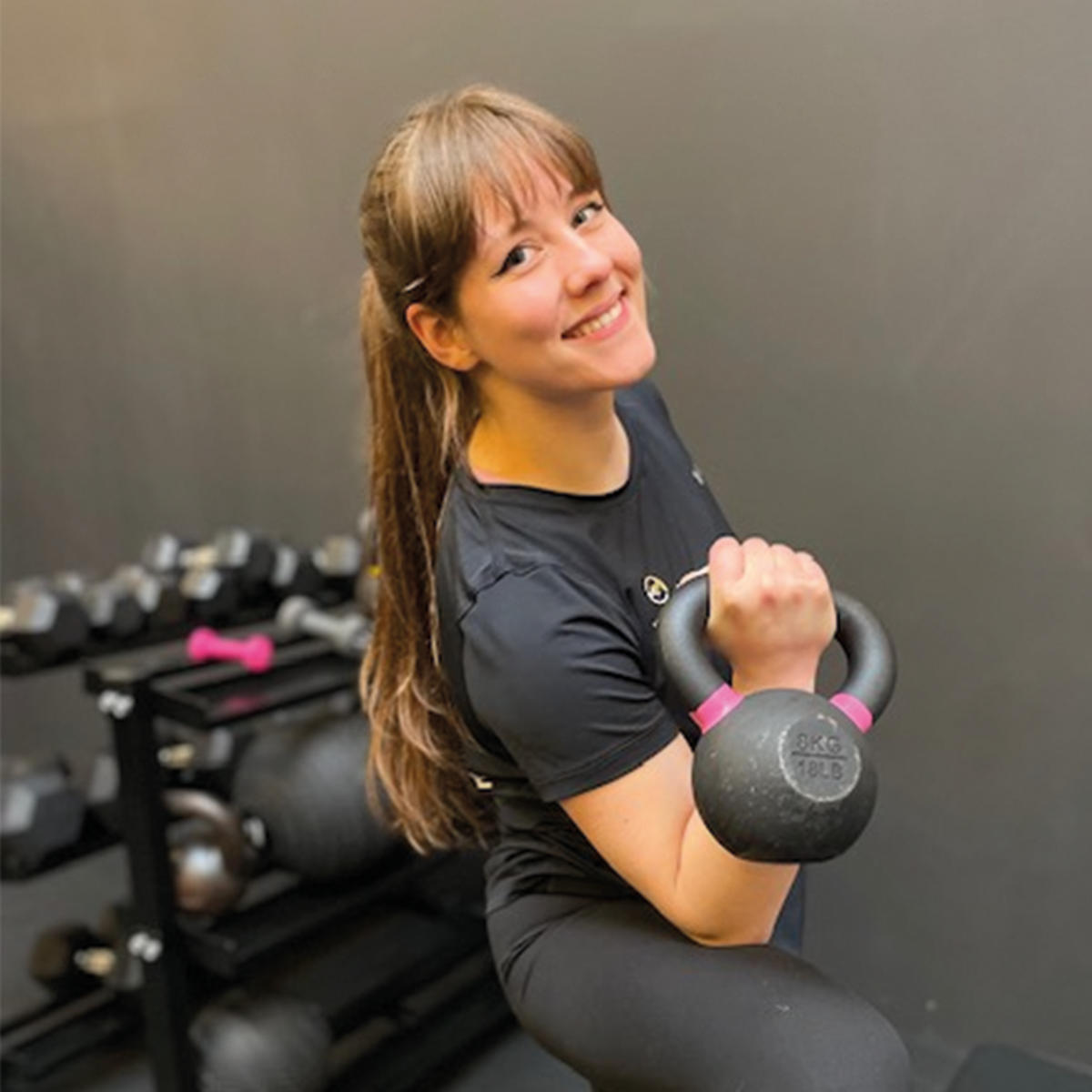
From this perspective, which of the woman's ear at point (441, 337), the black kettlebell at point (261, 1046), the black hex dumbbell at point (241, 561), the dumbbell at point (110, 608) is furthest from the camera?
the black hex dumbbell at point (241, 561)

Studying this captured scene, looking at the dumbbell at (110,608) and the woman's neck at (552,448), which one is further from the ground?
the woman's neck at (552,448)

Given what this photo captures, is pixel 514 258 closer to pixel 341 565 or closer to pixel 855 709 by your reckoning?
pixel 855 709

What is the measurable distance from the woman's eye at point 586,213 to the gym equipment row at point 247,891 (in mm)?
885

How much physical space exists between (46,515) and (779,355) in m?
1.83

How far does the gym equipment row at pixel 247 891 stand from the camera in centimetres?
153

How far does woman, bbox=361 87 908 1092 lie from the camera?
0.75 m

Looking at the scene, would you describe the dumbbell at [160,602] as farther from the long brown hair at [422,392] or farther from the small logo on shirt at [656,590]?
the small logo on shirt at [656,590]

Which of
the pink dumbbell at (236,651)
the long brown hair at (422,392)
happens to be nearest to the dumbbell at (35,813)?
the pink dumbbell at (236,651)

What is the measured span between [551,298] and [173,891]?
110 cm

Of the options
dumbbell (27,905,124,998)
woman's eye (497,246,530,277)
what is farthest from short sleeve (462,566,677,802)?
dumbbell (27,905,124,998)

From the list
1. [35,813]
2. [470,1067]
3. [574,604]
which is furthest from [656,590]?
[470,1067]

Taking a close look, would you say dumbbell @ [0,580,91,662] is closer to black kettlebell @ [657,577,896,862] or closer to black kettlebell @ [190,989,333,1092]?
black kettlebell @ [190,989,333,1092]

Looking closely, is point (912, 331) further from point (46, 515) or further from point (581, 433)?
point (46, 515)

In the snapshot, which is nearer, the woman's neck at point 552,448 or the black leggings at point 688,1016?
the black leggings at point 688,1016
